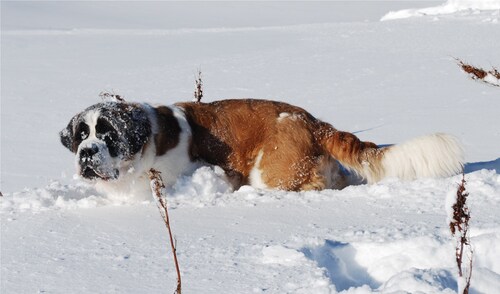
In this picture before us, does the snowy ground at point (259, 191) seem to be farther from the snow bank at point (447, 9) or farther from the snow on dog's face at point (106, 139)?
the snow bank at point (447, 9)

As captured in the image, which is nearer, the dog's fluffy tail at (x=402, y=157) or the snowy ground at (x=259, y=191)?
the snowy ground at (x=259, y=191)

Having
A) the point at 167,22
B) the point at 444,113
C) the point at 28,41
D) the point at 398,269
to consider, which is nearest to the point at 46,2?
the point at 167,22

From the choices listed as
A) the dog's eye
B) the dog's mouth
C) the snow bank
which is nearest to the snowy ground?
the dog's mouth

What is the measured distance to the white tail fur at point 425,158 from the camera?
4.71 m

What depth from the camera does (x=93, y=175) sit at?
457 centimetres

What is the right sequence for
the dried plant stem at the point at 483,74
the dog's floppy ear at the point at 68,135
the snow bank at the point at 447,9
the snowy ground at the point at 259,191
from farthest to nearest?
the snow bank at the point at 447,9 < the dog's floppy ear at the point at 68,135 < the dried plant stem at the point at 483,74 < the snowy ground at the point at 259,191

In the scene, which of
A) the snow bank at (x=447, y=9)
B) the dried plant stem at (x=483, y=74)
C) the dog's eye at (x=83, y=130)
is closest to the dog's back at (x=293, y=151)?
the dog's eye at (x=83, y=130)

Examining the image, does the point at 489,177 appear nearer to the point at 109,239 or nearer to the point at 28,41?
the point at 109,239

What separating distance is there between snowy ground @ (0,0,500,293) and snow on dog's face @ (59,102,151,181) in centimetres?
21

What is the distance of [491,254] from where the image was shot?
3.02 metres

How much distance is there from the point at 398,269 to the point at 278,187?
73.9 inches

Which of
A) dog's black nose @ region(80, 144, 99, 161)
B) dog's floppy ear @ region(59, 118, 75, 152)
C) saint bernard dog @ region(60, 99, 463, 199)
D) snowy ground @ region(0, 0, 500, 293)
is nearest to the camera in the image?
snowy ground @ region(0, 0, 500, 293)

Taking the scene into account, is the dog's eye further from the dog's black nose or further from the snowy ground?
the snowy ground

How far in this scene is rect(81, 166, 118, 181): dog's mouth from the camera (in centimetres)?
454
